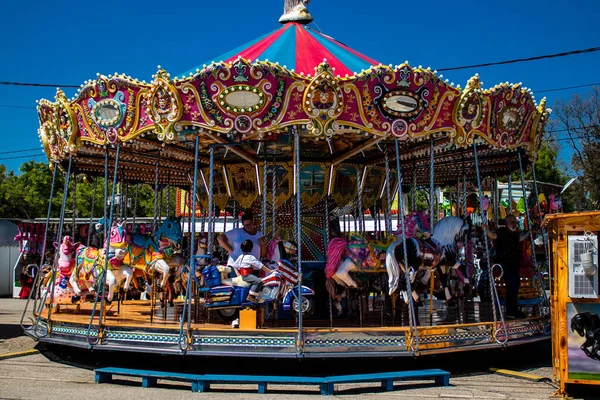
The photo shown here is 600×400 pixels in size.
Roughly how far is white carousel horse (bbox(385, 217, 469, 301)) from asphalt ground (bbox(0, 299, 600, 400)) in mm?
1286

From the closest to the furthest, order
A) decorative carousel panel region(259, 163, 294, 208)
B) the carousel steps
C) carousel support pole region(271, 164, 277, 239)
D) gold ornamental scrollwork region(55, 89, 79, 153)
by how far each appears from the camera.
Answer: the carousel steps, gold ornamental scrollwork region(55, 89, 79, 153), carousel support pole region(271, 164, 277, 239), decorative carousel panel region(259, 163, 294, 208)

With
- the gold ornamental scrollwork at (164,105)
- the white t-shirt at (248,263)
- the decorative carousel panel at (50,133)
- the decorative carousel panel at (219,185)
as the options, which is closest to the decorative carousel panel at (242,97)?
the gold ornamental scrollwork at (164,105)

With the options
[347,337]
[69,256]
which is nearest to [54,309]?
[69,256]

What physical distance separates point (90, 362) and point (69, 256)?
97.9 inches

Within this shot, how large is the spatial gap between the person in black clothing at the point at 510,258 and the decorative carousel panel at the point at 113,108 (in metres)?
6.23

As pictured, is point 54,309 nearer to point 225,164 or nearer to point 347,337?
point 225,164

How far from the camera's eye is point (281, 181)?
12898 mm

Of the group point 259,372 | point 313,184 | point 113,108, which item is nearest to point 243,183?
point 313,184

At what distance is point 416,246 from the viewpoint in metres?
9.69

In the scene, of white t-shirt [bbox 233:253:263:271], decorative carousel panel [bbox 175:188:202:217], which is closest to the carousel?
white t-shirt [bbox 233:253:263:271]

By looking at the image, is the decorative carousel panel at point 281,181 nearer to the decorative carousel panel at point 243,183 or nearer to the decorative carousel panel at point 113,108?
the decorative carousel panel at point 243,183

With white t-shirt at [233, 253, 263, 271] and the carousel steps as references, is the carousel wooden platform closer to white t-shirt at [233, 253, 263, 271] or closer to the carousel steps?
the carousel steps

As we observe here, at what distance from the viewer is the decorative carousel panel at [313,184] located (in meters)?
12.8

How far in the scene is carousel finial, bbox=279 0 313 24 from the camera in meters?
13.1
